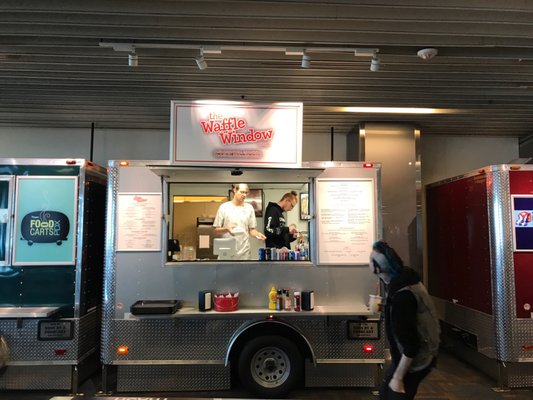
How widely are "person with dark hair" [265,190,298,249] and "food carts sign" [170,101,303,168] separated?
2.77 ft

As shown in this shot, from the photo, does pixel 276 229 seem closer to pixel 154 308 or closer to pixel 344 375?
pixel 154 308

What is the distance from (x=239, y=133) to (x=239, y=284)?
1.64 metres

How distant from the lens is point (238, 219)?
4789mm

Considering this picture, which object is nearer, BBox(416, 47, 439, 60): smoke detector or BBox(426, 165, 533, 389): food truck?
BBox(416, 47, 439, 60): smoke detector

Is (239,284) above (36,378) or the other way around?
above

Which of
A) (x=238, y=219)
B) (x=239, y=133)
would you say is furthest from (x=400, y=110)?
(x=238, y=219)

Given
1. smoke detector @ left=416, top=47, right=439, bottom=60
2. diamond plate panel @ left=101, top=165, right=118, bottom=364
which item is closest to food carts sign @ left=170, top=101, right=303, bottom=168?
diamond plate panel @ left=101, top=165, right=118, bottom=364

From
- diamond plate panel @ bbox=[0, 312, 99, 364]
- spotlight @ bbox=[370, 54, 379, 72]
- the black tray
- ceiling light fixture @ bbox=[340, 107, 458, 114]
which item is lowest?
diamond plate panel @ bbox=[0, 312, 99, 364]

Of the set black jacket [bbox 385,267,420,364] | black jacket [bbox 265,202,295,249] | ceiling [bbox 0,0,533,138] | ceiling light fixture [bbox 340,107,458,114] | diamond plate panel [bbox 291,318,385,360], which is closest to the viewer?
black jacket [bbox 385,267,420,364]

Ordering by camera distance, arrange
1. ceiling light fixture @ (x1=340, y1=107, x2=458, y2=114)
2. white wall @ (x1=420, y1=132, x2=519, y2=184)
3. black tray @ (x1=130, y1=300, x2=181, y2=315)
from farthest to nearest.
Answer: white wall @ (x1=420, y1=132, x2=519, y2=184), ceiling light fixture @ (x1=340, y1=107, x2=458, y2=114), black tray @ (x1=130, y1=300, x2=181, y2=315)

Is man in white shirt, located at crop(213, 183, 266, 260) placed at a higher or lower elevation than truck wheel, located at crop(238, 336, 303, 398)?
higher

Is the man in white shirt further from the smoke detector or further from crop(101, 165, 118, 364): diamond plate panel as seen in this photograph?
the smoke detector

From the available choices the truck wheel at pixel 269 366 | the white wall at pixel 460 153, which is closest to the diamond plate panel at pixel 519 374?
the truck wheel at pixel 269 366

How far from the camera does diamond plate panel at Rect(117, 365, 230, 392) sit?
423 centimetres
